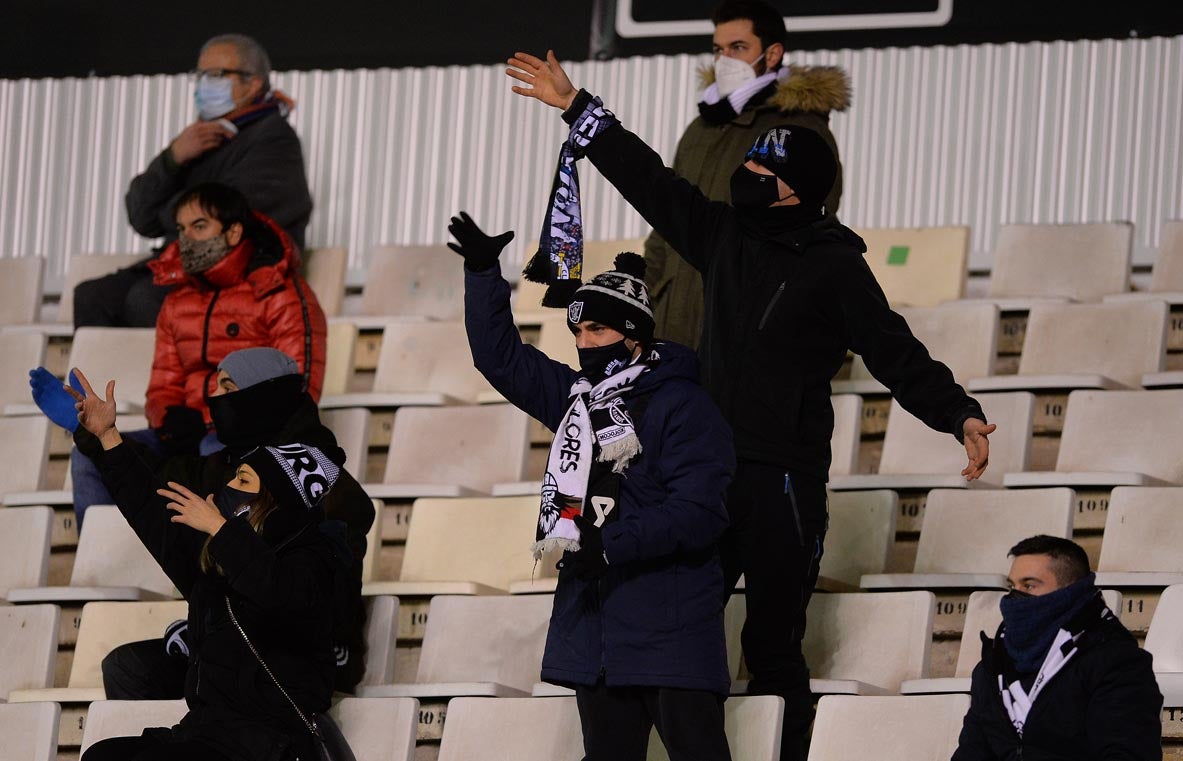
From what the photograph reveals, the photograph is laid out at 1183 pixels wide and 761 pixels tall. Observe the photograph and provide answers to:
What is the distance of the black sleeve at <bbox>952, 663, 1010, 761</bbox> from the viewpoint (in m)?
3.83

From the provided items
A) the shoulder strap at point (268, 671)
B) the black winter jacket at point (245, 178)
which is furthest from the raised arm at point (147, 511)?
the black winter jacket at point (245, 178)

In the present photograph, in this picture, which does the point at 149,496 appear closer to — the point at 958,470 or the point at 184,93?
the point at 958,470

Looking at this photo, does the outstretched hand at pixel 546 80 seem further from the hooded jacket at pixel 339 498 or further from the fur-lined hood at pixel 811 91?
the fur-lined hood at pixel 811 91

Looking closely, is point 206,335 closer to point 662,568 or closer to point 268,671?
point 268,671

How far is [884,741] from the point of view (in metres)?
3.95

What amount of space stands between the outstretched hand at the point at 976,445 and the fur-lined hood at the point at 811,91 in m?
1.51

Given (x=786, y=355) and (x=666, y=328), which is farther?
(x=666, y=328)

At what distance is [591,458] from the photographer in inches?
148

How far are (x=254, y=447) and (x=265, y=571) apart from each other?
51cm

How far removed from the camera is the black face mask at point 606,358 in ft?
12.7

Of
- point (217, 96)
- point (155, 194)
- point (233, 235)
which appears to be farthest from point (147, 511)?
point (217, 96)

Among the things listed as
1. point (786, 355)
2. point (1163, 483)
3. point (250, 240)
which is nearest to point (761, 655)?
point (786, 355)

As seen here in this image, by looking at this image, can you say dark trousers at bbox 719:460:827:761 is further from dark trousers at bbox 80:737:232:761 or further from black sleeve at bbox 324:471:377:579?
dark trousers at bbox 80:737:232:761

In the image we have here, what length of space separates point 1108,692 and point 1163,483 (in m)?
1.21
